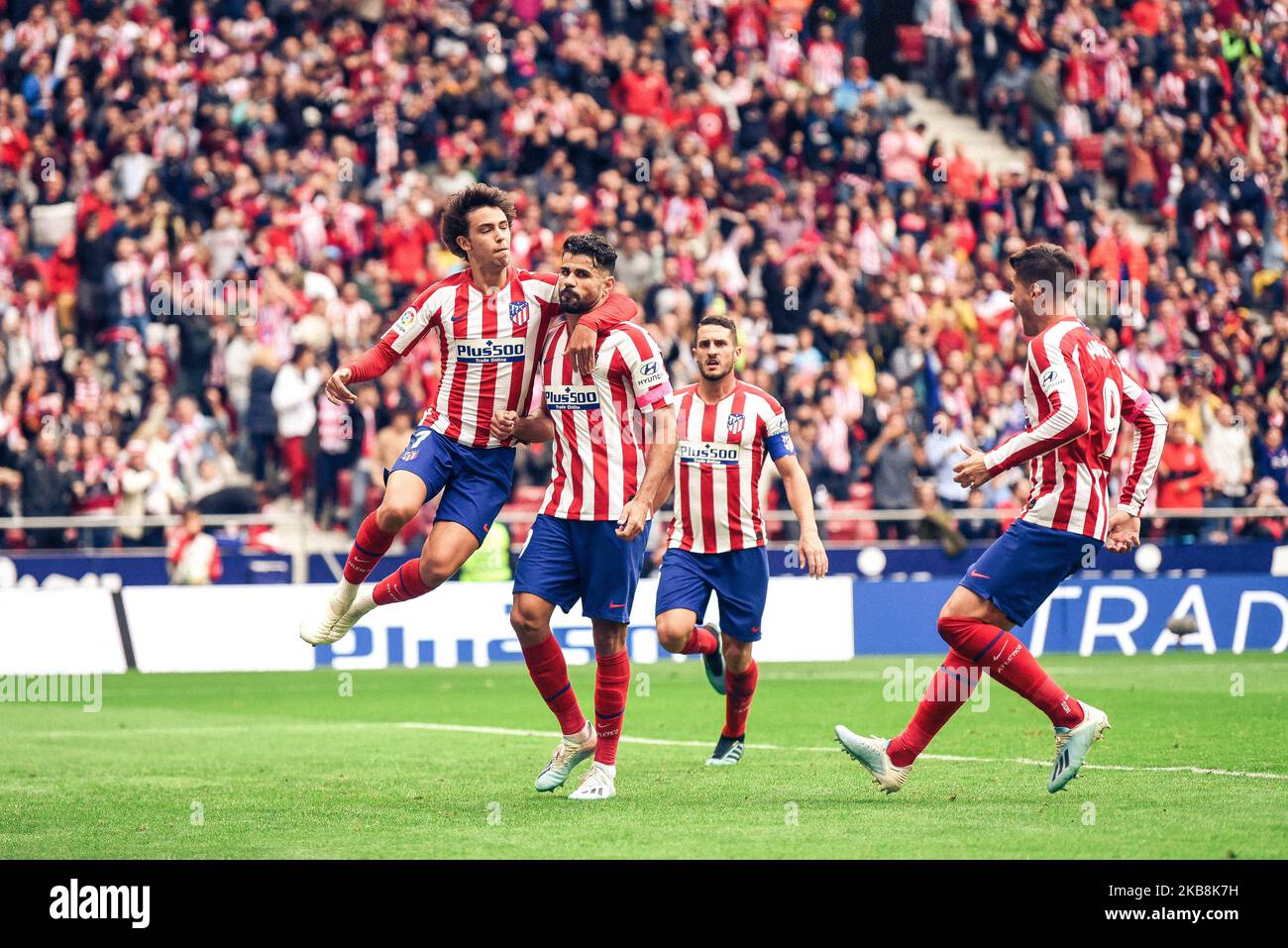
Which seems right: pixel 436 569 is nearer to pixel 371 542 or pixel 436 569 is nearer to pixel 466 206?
pixel 371 542

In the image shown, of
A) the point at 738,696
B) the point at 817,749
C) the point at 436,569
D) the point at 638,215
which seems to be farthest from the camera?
the point at 638,215

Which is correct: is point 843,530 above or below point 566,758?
above

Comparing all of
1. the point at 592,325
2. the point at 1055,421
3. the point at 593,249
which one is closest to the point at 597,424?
the point at 592,325

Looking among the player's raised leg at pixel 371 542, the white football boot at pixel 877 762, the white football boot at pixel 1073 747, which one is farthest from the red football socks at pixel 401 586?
the white football boot at pixel 1073 747

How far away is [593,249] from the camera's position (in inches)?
375

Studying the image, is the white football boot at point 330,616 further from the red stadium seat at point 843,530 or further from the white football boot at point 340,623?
the red stadium seat at point 843,530

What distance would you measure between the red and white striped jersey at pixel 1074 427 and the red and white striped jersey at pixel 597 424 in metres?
1.85

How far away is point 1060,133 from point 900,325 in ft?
19.0

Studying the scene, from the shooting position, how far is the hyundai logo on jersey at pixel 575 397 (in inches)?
380

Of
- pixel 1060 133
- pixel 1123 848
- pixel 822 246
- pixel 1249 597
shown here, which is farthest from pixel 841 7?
pixel 1123 848

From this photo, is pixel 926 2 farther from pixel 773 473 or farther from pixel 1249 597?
pixel 1249 597

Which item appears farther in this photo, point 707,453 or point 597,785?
point 707,453

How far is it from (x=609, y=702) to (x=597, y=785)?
46 centimetres

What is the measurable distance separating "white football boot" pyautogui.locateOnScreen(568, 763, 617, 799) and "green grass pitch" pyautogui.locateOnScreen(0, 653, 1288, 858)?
16 cm
